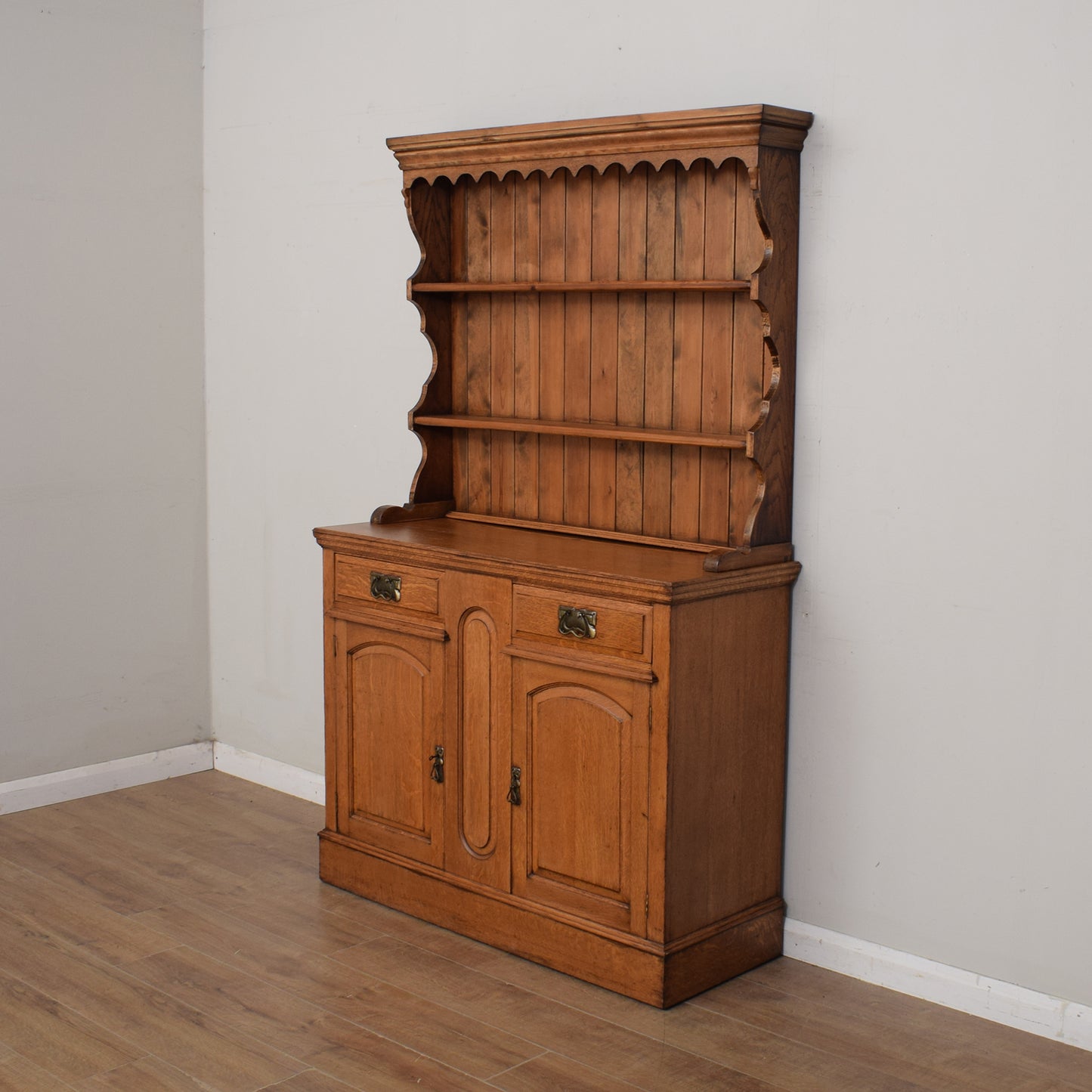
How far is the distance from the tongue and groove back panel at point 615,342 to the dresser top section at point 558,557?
80mm

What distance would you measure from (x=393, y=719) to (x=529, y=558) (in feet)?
2.43

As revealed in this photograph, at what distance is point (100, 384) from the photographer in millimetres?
4902

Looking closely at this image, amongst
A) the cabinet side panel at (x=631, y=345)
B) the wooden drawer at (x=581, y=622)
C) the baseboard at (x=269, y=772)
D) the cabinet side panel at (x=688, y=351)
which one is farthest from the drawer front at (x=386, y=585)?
the baseboard at (x=269, y=772)

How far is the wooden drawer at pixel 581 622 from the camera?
10.8 feet

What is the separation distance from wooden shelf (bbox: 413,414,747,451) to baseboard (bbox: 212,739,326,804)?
1.51 metres

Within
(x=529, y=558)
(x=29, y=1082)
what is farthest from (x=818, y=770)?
(x=29, y=1082)

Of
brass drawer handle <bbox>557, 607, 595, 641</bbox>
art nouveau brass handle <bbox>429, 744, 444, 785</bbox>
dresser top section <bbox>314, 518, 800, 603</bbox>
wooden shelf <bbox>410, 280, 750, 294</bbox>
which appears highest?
wooden shelf <bbox>410, 280, 750, 294</bbox>

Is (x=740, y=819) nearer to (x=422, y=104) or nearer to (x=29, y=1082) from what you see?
(x=29, y=1082)

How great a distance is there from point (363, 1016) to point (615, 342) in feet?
6.28

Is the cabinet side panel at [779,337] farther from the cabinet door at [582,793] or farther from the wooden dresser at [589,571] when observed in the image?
the cabinet door at [582,793]

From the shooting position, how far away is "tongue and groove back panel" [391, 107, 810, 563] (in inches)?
137

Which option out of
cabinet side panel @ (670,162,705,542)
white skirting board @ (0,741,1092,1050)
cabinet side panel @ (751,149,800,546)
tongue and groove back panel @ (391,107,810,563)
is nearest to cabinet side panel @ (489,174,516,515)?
tongue and groove back panel @ (391,107,810,563)

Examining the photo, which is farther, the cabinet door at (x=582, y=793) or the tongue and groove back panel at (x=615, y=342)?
the tongue and groove back panel at (x=615, y=342)

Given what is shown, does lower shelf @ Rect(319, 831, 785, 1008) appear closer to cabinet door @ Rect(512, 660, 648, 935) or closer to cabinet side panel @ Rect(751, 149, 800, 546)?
cabinet door @ Rect(512, 660, 648, 935)
